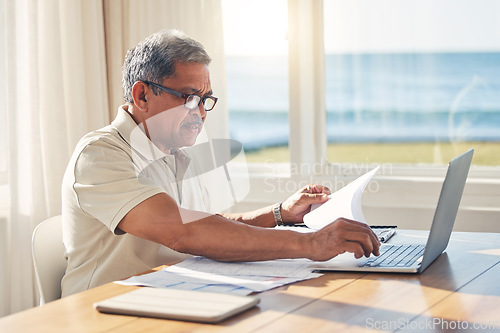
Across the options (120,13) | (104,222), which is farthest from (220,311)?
(120,13)

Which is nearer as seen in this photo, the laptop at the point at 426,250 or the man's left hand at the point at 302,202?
the laptop at the point at 426,250

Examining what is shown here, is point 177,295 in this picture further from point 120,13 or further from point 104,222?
point 120,13

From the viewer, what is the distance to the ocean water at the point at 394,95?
276cm

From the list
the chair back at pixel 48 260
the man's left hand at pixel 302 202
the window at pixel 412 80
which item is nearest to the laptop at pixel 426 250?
the man's left hand at pixel 302 202

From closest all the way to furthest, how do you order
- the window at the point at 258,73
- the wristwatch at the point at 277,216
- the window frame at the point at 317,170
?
the wristwatch at the point at 277,216 → the window frame at the point at 317,170 → the window at the point at 258,73

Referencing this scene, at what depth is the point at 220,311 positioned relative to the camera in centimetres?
110

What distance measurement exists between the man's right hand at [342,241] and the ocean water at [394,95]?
4.89 feet

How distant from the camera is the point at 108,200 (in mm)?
1588

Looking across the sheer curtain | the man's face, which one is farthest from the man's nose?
the sheer curtain

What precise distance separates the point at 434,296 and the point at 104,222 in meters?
0.80

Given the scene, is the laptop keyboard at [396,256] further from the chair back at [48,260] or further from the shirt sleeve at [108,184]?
the chair back at [48,260]

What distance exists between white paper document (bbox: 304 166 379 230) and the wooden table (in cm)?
24

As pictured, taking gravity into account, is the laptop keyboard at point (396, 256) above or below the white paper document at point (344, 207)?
below

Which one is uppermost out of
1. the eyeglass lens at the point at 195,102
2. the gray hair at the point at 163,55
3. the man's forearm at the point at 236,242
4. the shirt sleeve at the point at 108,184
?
the gray hair at the point at 163,55
